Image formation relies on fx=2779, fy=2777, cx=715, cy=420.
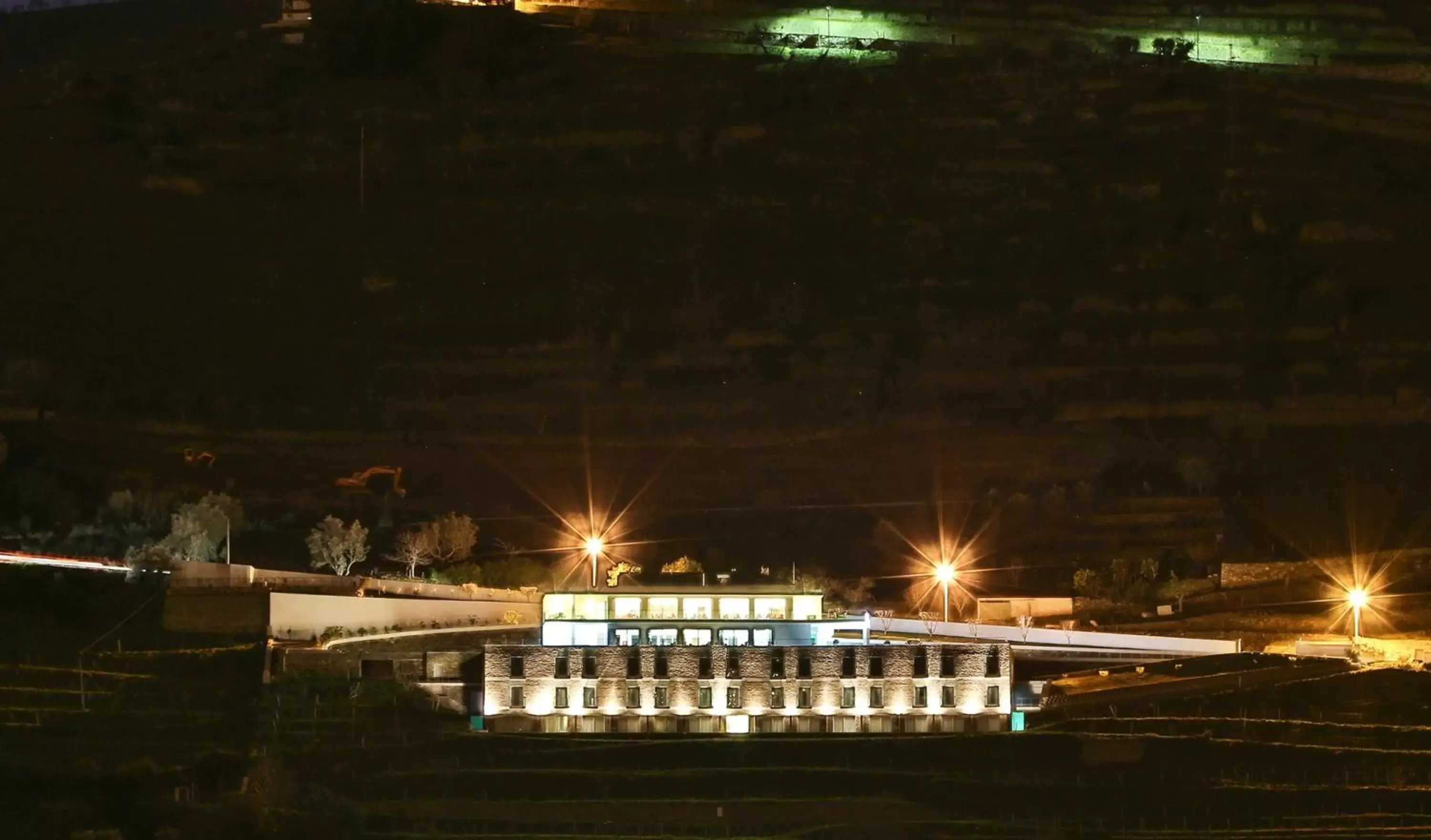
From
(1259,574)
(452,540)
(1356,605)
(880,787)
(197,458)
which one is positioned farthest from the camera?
(197,458)

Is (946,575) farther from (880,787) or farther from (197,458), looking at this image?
(197,458)

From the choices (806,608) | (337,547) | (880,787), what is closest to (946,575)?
(806,608)

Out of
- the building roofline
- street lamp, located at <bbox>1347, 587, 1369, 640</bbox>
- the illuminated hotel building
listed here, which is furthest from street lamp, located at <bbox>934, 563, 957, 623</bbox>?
street lamp, located at <bbox>1347, 587, 1369, 640</bbox>

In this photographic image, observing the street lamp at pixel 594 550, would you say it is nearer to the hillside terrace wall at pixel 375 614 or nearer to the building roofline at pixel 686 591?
the hillside terrace wall at pixel 375 614

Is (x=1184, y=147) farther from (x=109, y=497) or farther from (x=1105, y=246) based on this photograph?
(x=109, y=497)

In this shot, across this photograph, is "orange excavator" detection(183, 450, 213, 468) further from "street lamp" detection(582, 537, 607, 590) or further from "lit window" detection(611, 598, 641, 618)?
"lit window" detection(611, 598, 641, 618)

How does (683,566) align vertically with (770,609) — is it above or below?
above
